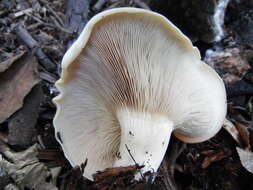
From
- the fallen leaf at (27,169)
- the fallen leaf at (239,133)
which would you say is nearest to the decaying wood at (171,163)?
the fallen leaf at (239,133)

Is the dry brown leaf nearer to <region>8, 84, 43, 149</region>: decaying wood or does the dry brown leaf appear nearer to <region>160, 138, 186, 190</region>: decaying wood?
<region>8, 84, 43, 149</region>: decaying wood

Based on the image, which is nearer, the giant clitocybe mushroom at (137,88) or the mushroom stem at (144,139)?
the giant clitocybe mushroom at (137,88)

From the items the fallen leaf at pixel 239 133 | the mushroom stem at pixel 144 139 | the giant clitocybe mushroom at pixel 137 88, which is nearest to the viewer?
the giant clitocybe mushroom at pixel 137 88

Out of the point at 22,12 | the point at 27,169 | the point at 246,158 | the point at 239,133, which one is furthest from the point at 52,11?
the point at 246,158

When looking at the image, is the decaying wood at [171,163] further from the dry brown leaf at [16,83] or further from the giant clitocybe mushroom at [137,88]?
the dry brown leaf at [16,83]

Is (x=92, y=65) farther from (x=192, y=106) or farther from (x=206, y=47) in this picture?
(x=206, y=47)

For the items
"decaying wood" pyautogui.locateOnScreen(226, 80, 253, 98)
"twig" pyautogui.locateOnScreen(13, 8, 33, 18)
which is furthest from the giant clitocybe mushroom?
"twig" pyautogui.locateOnScreen(13, 8, 33, 18)

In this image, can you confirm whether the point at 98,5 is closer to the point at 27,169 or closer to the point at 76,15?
the point at 76,15
